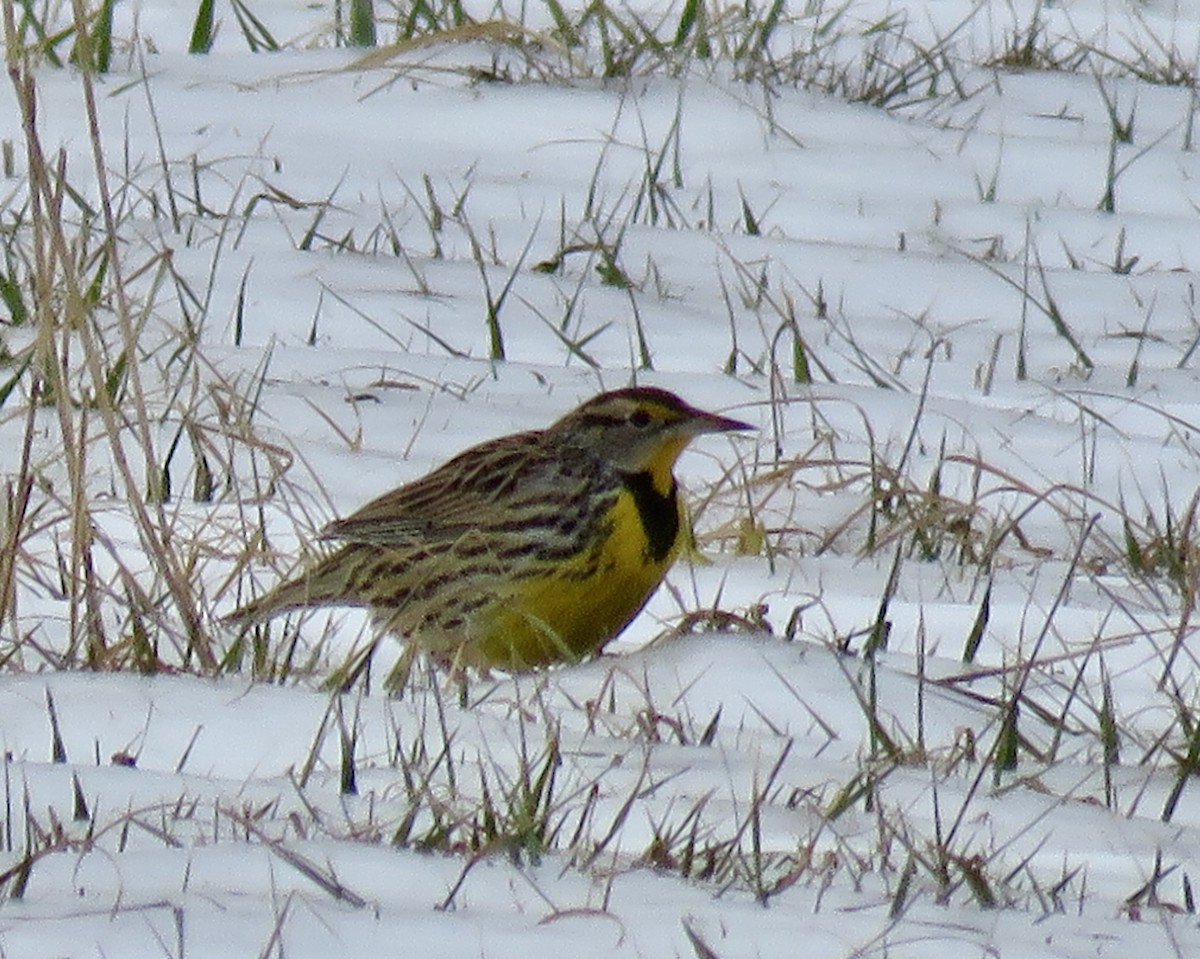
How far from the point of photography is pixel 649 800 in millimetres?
3928

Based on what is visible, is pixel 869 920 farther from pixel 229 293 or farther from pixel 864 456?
pixel 229 293

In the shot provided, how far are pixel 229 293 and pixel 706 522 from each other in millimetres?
1589

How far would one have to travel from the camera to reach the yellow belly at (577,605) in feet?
16.9

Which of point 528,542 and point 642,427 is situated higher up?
point 642,427

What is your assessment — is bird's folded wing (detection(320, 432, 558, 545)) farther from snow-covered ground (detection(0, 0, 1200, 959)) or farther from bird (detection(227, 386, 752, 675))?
snow-covered ground (detection(0, 0, 1200, 959))

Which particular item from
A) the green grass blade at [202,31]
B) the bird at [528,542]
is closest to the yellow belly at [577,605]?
the bird at [528,542]

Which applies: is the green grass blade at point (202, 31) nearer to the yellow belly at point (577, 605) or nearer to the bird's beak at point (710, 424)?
the bird's beak at point (710, 424)

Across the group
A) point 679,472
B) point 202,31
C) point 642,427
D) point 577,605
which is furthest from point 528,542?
point 202,31

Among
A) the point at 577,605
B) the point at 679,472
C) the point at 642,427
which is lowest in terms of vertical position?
the point at 679,472

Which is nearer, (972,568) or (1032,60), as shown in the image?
A: (972,568)

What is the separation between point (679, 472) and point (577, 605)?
1.09 m

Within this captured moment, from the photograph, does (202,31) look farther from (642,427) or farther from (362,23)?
(642,427)

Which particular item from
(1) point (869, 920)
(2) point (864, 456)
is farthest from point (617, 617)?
(1) point (869, 920)

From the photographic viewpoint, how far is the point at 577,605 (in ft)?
17.0
